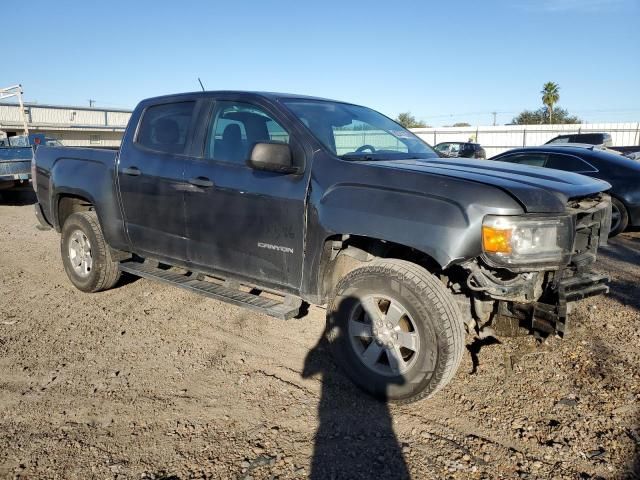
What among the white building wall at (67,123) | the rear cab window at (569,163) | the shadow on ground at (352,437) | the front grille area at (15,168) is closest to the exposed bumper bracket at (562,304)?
the shadow on ground at (352,437)

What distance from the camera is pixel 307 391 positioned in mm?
3424

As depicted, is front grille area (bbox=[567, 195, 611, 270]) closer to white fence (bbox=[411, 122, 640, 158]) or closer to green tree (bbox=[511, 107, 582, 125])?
white fence (bbox=[411, 122, 640, 158])

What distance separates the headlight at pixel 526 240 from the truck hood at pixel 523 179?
8 centimetres

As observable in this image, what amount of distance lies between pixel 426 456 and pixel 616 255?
553 cm

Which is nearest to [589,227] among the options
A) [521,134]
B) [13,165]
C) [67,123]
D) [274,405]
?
[274,405]

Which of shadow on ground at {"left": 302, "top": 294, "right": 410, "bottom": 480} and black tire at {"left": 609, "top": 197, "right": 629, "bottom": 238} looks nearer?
shadow on ground at {"left": 302, "top": 294, "right": 410, "bottom": 480}

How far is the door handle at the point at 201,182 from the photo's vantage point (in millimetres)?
3986

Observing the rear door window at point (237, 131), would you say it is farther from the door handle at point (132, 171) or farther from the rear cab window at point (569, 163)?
the rear cab window at point (569, 163)

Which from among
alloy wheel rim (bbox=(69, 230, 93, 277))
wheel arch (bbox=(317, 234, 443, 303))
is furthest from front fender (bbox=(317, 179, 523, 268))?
alloy wheel rim (bbox=(69, 230, 93, 277))

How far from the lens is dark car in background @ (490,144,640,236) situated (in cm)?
778

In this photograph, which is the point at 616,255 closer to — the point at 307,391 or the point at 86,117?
the point at 307,391

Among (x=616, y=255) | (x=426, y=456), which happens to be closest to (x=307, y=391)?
(x=426, y=456)

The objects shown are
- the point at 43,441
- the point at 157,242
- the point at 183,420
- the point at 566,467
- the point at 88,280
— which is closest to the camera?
the point at 566,467

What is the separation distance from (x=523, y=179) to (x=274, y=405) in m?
2.12
